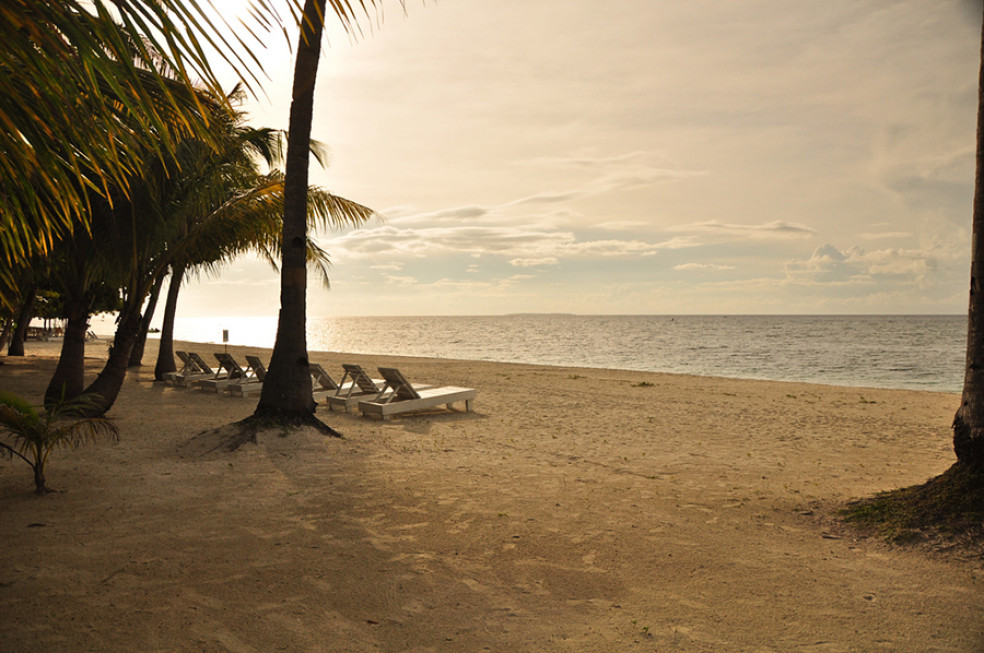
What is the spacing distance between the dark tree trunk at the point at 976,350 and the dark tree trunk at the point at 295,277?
21.4 ft

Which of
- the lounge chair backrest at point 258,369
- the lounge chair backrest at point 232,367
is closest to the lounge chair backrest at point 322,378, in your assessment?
the lounge chair backrest at point 258,369

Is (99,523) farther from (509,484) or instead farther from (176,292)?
(176,292)

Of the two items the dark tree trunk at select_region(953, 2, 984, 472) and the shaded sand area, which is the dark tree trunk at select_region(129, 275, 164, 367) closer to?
the shaded sand area

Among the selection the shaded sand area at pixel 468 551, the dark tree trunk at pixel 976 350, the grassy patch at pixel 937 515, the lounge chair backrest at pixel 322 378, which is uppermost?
the dark tree trunk at pixel 976 350

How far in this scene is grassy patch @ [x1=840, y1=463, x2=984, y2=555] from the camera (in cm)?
420

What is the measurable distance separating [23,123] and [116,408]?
389 inches

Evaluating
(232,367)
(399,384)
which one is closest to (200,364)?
(232,367)

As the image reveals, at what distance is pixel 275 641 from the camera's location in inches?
118

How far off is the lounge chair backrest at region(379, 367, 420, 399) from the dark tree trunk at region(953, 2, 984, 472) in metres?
7.30

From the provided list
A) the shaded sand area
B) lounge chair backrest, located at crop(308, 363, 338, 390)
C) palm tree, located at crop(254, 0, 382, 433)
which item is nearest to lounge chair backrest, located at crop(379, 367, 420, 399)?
the shaded sand area

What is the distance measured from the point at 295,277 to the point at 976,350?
6758 mm

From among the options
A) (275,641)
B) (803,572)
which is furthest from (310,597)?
(803,572)

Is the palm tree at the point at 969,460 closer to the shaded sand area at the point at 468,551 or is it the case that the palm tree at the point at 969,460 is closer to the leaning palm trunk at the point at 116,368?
the shaded sand area at the point at 468,551

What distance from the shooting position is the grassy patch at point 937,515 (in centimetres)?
420
